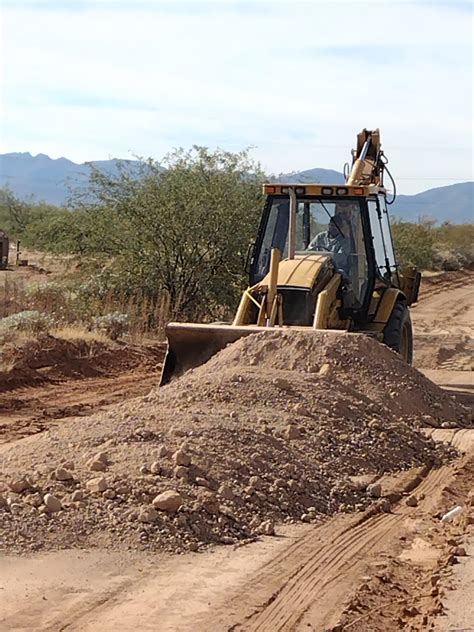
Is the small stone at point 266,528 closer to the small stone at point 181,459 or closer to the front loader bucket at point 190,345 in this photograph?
the small stone at point 181,459

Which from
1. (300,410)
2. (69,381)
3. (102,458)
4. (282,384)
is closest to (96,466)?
(102,458)

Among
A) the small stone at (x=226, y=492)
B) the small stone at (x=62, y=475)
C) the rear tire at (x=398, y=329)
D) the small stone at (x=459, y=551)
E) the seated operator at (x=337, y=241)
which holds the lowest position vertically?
the small stone at (x=459, y=551)

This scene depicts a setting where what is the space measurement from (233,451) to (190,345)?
14.3ft

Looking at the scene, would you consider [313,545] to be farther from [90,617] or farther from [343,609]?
[90,617]

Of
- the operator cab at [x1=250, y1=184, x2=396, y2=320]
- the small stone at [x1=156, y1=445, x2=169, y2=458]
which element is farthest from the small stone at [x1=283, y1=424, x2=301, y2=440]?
the operator cab at [x1=250, y1=184, x2=396, y2=320]

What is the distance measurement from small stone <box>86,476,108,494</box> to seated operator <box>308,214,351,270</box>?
6.46 meters

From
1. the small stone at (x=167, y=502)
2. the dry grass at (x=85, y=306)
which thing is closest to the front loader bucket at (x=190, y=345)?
the small stone at (x=167, y=502)

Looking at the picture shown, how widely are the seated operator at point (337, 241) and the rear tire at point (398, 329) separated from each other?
3.02ft

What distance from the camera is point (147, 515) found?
22.4 ft

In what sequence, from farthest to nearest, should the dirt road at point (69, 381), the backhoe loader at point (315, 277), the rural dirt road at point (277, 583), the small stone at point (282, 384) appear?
the backhoe loader at point (315, 277)
the dirt road at point (69, 381)
the small stone at point (282, 384)
the rural dirt road at point (277, 583)

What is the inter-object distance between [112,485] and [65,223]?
46.0ft

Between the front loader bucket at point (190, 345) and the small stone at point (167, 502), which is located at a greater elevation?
the front loader bucket at point (190, 345)

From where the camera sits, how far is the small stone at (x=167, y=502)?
692 centimetres

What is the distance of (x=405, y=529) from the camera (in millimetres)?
7539
